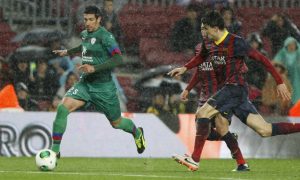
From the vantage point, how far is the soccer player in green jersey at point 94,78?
39.5 feet

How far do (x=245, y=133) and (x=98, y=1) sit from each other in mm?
3971

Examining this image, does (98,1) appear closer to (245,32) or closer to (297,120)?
(245,32)

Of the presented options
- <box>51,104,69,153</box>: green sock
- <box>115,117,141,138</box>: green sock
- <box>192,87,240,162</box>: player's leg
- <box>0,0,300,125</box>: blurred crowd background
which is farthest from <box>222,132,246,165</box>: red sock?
<box>0,0,300,125</box>: blurred crowd background

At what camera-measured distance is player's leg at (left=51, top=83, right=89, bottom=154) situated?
468 inches

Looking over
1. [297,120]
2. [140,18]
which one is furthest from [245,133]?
[140,18]

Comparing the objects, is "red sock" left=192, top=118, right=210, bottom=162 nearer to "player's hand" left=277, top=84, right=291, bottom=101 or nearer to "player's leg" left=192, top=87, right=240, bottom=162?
"player's leg" left=192, top=87, right=240, bottom=162

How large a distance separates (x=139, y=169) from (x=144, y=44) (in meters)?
6.12

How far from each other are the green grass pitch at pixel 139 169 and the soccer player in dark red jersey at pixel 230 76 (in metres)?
0.54

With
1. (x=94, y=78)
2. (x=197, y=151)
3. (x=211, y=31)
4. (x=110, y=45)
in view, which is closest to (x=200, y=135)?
(x=197, y=151)

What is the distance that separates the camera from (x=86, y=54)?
12.4 m

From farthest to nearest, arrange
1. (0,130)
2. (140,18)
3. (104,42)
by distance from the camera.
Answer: (140,18) < (0,130) < (104,42)

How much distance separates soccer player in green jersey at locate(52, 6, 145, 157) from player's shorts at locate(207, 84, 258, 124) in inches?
55.4

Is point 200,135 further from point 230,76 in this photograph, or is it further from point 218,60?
point 218,60

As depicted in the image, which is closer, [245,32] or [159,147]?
[159,147]
